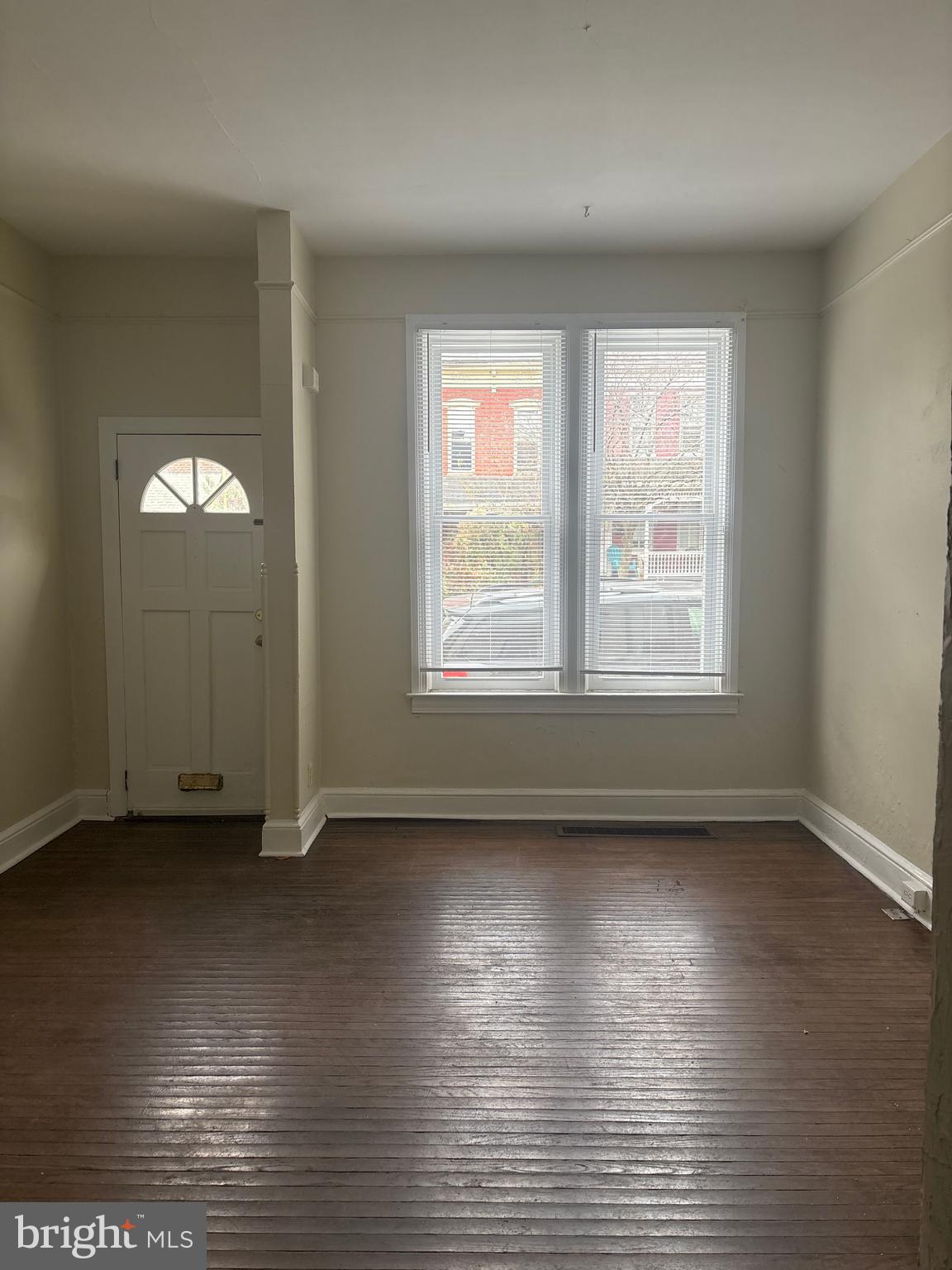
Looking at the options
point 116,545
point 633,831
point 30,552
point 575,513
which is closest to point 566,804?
point 633,831

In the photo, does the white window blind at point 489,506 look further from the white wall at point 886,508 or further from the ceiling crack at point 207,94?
the white wall at point 886,508

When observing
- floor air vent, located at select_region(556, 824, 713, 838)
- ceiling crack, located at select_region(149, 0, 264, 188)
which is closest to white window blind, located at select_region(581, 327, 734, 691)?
floor air vent, located at select_region(556, 824, 713, 838)

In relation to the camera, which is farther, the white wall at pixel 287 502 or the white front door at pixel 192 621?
the white front door at pixel 192 621

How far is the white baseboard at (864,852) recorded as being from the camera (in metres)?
3.52

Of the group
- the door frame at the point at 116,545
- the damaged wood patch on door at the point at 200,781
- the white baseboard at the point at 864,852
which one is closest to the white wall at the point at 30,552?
the door frame at the point at 116,545

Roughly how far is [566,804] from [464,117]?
11.1 feet

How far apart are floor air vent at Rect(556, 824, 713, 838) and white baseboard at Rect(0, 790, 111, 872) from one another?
8.79ft

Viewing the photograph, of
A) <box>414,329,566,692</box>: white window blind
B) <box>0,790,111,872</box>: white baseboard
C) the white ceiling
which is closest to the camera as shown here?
the white ceiling

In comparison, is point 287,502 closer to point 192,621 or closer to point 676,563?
point 192,621

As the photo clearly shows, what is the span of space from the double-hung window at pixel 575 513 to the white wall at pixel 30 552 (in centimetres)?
199

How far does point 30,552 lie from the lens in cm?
429

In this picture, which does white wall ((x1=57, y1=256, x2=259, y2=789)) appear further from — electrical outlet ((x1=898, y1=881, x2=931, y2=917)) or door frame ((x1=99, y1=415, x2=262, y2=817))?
electrical outlet ((x1=898, y1=881, x2=931, y2=917))

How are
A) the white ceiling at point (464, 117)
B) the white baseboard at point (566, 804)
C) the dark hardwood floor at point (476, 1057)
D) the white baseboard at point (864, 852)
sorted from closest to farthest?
1. the dark hardwood floor at point (476, 1057)
2. the white ceiling at point (464, 117)
3. the white baseboard at point (864, 852)
4. the white baseboard at point (566, 804)

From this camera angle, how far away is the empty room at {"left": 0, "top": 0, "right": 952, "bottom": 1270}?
2.12 meters
